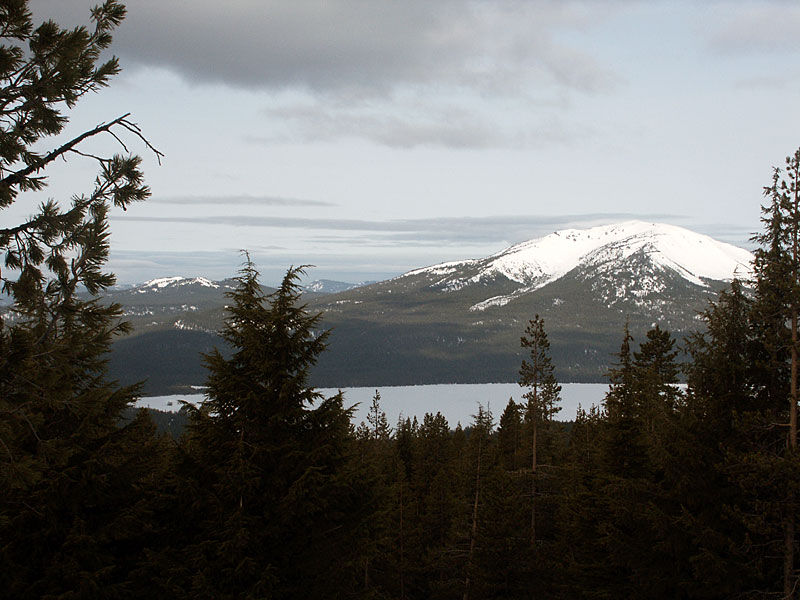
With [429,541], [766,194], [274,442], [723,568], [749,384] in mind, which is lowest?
[429,541]

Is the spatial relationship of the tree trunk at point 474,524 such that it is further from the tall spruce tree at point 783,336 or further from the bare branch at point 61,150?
the bare branch at point 61,150

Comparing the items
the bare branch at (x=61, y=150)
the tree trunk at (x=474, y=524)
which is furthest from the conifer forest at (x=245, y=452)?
the tree trunk at (x=474, y=524)

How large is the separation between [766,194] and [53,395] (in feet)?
40.4

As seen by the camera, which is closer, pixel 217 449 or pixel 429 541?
pixel 217 449

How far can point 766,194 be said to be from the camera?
456 inches

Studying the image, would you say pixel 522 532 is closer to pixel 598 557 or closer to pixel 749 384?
pixel 598 557

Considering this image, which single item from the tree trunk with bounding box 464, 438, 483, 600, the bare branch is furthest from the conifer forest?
the tree trunk with bounding box 464, 438, 483, 600

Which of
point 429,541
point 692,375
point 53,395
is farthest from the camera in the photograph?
point 429,541

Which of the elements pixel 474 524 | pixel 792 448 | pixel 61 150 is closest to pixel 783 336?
pixel 792 448

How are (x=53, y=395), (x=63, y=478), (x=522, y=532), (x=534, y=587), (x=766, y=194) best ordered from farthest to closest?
(x=522, y=532), (x=534, y=587), (x=766, y=194), (x=63, y=478), (x=53, y=395)

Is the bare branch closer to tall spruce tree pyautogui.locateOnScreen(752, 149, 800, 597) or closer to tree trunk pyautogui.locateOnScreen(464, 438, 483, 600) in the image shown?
tall spruce tree pyautogui.locateOnScreen(752, 149, 800, 597)

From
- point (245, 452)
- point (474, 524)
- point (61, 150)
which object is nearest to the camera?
point (61, 150)

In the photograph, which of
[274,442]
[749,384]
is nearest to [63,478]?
[274,442]

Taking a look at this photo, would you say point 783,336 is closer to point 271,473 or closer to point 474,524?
point 271,473
